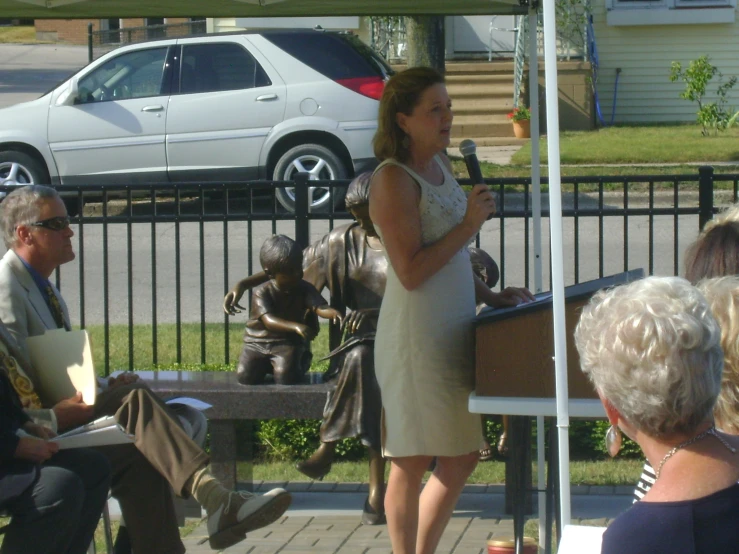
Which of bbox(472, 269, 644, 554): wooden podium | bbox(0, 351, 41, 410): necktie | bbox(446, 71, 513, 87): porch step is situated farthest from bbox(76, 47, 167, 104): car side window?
bbox(472, 269, 644, 554): wooden podium

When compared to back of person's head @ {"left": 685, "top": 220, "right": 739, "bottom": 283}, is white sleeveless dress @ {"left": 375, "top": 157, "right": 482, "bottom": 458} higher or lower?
lower

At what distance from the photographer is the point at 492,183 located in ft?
18.5

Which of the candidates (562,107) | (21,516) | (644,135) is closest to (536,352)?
(21,516)

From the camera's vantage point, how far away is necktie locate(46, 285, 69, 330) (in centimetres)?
396

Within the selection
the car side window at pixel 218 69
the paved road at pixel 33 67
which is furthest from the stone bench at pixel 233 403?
the paved road at pixel 33 67

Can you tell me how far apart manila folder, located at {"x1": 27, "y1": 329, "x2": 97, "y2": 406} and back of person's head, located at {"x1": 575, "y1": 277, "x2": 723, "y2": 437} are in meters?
2.05

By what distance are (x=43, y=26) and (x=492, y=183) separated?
3806cm

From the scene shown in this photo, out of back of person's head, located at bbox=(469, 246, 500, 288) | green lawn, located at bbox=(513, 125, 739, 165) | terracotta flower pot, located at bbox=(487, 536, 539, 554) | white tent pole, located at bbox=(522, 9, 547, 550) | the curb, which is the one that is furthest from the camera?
green lawn, located at bbox=(513, 125, 739, 165)

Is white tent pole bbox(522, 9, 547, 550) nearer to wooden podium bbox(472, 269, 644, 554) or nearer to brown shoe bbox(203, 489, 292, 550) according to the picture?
wooden podium bbox(472, 269, 644, 554)

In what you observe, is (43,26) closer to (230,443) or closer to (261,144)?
(261,144)

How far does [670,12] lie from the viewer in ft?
66.7

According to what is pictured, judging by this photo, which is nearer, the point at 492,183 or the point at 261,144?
the point at 492,183

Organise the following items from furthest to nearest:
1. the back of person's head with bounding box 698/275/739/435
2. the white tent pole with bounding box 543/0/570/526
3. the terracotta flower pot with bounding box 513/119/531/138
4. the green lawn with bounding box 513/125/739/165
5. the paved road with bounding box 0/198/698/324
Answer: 1. the terracotta flower pot with bounding box 513/119/531/138
2. the green lawn with bounding box 513/125/739/165
3. the paved road with bounding box 0/198/698/324
4. the white tent pole with bounding box 543/0/570/526
5. the back of person's head with bounding box 698/275/739/435

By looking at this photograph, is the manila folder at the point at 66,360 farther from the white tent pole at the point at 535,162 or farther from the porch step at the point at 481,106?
the porch step at the point at 481,106
